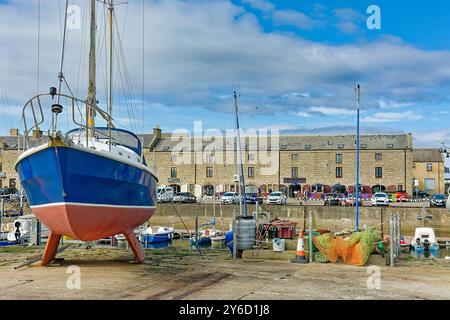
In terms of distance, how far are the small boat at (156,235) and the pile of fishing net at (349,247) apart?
18711 mm

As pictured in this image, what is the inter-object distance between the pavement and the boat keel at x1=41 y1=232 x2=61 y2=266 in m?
0.21

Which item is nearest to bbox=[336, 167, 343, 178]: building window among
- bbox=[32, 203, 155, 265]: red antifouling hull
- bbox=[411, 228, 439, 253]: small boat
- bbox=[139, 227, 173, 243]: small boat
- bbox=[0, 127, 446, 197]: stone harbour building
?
bbox=[0, 127, 446, 197]: stone harbour building

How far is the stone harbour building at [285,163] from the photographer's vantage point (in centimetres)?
6412

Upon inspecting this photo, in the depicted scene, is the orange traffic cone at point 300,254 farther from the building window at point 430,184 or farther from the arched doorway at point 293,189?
the building window at point 430,184

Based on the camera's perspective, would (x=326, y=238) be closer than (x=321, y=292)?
No

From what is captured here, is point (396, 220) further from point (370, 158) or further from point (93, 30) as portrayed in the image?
point (370, 158)

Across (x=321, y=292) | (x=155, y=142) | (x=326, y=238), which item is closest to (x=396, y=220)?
(x=326, y=238)

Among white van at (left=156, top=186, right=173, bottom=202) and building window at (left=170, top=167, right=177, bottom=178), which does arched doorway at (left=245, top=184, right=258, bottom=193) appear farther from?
building window at (left=170, top=167, right=177, bottom=178)

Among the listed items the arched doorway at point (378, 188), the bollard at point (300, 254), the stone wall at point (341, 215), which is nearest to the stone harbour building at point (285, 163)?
the arched doorway at point (378, 188)

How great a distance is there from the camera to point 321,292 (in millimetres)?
9219

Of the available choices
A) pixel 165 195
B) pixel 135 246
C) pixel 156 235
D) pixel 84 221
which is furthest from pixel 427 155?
pixel 84 221

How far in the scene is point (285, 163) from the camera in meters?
67.1

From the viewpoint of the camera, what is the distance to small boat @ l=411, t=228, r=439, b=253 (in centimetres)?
2244
